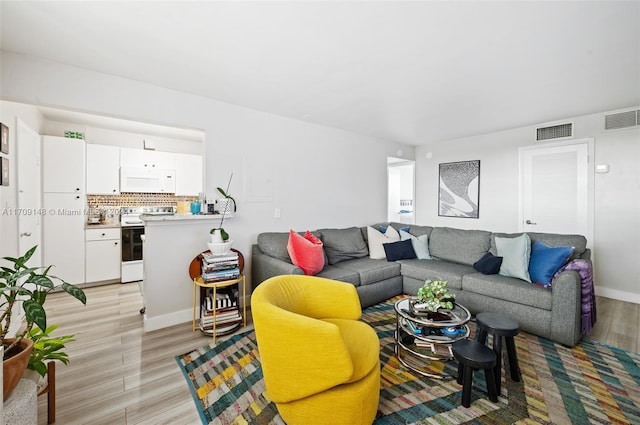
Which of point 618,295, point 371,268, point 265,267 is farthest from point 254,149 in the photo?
point 618,295

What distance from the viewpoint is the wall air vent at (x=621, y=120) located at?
346 centimetres

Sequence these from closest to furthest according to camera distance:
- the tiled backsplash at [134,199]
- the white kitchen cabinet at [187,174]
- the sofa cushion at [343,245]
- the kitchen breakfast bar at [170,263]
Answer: the kitchen breakfast bar at [170,263] → the sofa cushion at [343,245] → the tiled backsplash at [134,199] → the white kitchen cabinet at [187,174]

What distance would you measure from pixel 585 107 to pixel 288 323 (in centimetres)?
451

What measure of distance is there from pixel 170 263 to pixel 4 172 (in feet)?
5.04

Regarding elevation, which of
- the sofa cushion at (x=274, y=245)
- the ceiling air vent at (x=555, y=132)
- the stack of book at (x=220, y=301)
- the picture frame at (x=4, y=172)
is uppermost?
the ceiling air vent at (x=555, y=132)

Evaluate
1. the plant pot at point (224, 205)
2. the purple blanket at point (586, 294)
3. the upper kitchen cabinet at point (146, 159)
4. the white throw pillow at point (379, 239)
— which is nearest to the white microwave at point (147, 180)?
the upper kitchen cabinet at point (146, 159)

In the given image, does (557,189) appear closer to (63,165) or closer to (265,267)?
(265,267)

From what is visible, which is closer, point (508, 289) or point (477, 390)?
point (477, 390)

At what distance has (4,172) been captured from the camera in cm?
236

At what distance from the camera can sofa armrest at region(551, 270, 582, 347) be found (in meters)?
2.41

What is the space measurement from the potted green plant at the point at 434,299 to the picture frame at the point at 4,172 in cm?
360

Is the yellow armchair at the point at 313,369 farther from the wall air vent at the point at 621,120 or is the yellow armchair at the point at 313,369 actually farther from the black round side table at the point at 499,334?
the wall air vent at the point at 621,120

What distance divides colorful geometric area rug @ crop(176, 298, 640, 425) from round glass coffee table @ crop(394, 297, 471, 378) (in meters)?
0.06

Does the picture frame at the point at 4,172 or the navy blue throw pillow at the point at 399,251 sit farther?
the navy blue throw pillow at the point at 399,251
